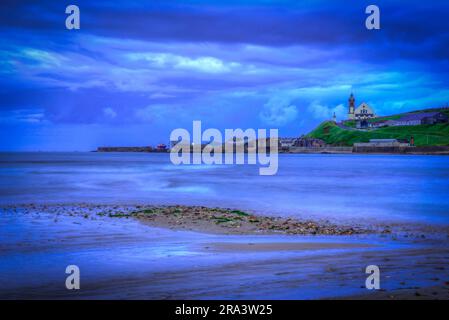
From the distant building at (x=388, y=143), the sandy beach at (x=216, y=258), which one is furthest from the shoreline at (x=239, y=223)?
the distant building at (x=388, y=143)

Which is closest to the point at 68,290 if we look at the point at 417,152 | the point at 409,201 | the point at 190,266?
the point at 190,266

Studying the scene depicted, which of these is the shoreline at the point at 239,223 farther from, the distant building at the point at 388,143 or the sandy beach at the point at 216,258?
the distant building at the point at 388,143

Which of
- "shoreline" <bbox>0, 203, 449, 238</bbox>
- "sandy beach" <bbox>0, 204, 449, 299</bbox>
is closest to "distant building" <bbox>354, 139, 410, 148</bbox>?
"shoreline" <bbox>0, 203, 449, 238</bbox>

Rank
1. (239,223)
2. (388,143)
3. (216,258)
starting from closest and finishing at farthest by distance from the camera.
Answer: (216,258) → (239,223) → (388,143)

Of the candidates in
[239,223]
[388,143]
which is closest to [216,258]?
[239,223]

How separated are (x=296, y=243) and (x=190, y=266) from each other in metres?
4.21

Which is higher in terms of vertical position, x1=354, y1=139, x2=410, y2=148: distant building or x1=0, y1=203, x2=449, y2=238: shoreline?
x1=354, y1=139, x2=410, y2=148: distant building

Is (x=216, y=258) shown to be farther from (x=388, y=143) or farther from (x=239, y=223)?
(x=388, y=143)

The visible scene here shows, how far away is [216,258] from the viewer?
12.0m

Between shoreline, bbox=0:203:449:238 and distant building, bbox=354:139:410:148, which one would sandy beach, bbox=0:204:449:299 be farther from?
distant building, bbox=354:139:410:148

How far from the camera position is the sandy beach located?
9.08 metres

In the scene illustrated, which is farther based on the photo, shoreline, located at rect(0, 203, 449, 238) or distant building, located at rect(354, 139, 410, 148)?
distant building, located at rect(354, 139, 410, 148)
